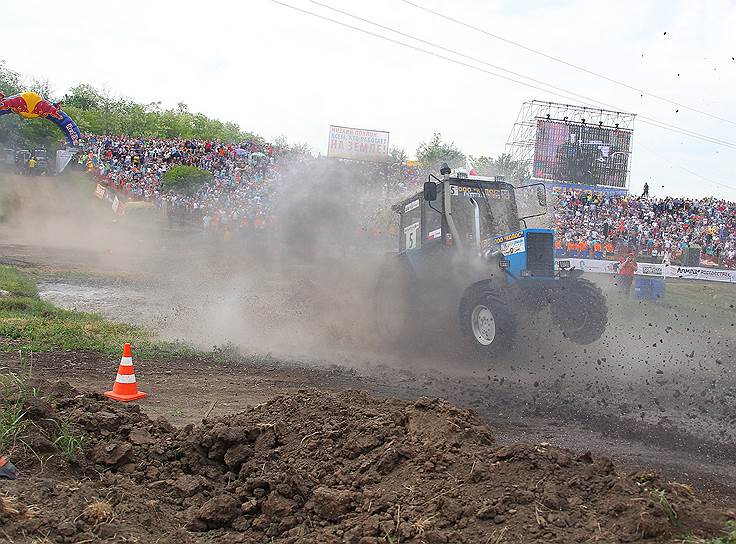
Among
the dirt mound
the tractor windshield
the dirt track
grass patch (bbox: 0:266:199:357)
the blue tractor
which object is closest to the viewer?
the dirt mound

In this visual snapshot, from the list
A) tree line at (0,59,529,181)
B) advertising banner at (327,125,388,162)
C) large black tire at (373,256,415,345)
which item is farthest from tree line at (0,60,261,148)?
large black tire at (373,256,415,345)

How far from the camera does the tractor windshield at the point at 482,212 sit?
1155cm

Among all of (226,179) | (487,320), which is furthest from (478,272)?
(226,179)

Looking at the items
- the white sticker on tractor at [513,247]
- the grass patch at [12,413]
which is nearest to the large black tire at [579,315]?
the white sticker on tractor at [513,247]

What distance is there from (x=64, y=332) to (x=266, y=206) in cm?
1147

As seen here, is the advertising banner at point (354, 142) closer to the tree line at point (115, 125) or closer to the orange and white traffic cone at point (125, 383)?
the tree line at point (115, 125)

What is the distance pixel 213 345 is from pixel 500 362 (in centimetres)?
469

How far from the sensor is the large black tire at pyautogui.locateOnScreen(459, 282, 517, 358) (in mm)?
10430

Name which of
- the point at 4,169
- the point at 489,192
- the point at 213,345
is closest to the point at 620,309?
the point at 489,192

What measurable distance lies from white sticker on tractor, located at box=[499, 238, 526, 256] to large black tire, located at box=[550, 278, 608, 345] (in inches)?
35.1

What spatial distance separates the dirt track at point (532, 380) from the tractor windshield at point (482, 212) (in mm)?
1699

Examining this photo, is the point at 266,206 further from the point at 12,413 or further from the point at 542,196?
the point at 12,413

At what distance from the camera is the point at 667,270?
23516 mm

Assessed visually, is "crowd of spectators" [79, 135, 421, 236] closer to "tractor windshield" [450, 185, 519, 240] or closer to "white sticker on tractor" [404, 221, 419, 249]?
"white sticker on tractor" [404, 221, 419, 249]
